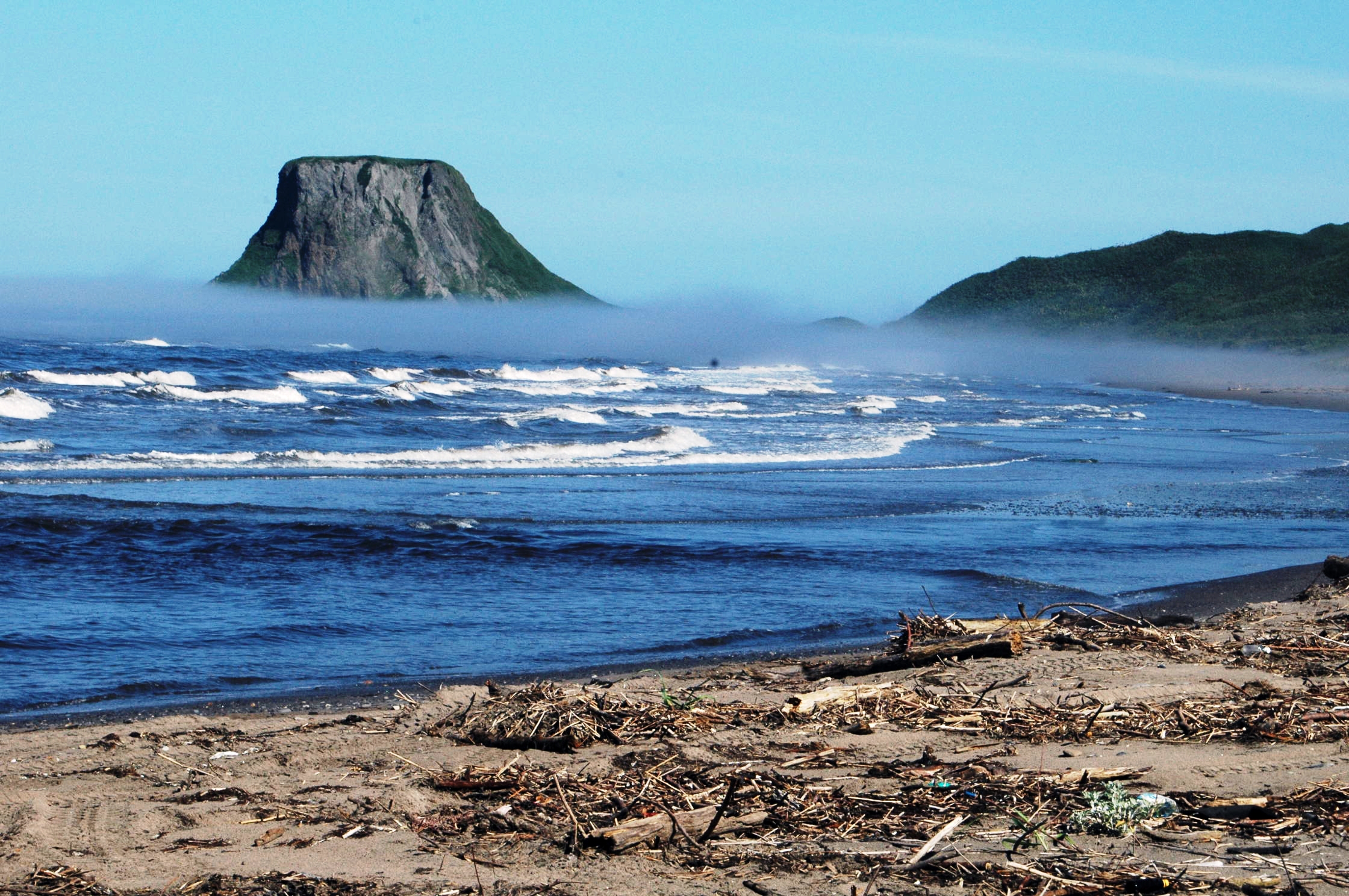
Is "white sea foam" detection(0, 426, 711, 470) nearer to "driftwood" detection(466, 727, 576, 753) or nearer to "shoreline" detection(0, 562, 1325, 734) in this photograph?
"shoreline" detection(0, 562, 1325, 734)

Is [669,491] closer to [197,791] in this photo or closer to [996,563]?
[996,563]

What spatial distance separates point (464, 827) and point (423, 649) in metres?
3.75

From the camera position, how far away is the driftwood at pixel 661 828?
3.85 metres

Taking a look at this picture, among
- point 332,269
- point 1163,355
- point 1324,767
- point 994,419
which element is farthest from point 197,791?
point 332,269

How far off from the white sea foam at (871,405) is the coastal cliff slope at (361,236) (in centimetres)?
14016

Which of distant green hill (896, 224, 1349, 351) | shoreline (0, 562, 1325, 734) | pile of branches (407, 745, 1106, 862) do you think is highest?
distant green hill (896, 224, 1349, 351)

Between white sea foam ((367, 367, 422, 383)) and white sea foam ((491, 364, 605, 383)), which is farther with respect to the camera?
white sea foam ((491, 364, 605, 383))

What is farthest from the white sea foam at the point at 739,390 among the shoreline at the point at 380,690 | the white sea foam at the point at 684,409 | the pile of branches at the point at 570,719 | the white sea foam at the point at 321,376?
the pile of branches at the point at 570,719

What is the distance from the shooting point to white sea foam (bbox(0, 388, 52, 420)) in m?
23.8

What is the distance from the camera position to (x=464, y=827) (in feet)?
13.5

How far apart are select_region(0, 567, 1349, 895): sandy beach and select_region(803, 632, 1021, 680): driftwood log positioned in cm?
5

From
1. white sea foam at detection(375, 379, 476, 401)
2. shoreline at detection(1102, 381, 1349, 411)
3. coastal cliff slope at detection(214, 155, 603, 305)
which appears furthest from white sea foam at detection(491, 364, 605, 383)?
coastal cliff slope at detection(214, 155, 603, 305)

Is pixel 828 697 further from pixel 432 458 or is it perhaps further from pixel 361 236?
pixel 361 236

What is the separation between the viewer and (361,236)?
173 meters
